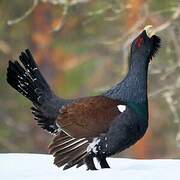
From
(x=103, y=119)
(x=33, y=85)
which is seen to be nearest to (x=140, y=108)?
(x=103, y=119)

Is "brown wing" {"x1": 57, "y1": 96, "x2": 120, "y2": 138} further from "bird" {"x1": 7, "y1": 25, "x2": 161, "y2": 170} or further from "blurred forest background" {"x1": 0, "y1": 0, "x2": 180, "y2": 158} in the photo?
"blurred forest background" {"x1": 0, "y1": 0, "x2": 180, "y2": 158}

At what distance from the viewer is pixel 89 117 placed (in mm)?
6039

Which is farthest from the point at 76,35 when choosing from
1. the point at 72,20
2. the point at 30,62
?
the point at 30,62

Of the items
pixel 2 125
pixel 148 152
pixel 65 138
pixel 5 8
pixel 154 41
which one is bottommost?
pixel 65 138

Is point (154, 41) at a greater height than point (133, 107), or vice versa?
point (154, 41)

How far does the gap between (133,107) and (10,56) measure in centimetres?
1229

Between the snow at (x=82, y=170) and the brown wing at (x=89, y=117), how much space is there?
284mm

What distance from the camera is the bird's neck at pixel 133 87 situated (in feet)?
19.9

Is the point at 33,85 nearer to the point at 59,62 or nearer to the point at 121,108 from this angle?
the point at 121,108

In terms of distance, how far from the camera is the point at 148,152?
16734 millimetres

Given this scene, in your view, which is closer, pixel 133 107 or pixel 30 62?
pixel 133 107

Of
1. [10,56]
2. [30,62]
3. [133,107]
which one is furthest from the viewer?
[10,56]

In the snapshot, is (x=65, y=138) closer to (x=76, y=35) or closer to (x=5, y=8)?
(x=5, y=8)

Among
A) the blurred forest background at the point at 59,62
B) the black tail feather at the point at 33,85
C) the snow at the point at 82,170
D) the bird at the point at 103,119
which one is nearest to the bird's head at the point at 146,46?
the bird at the point at 103,119
